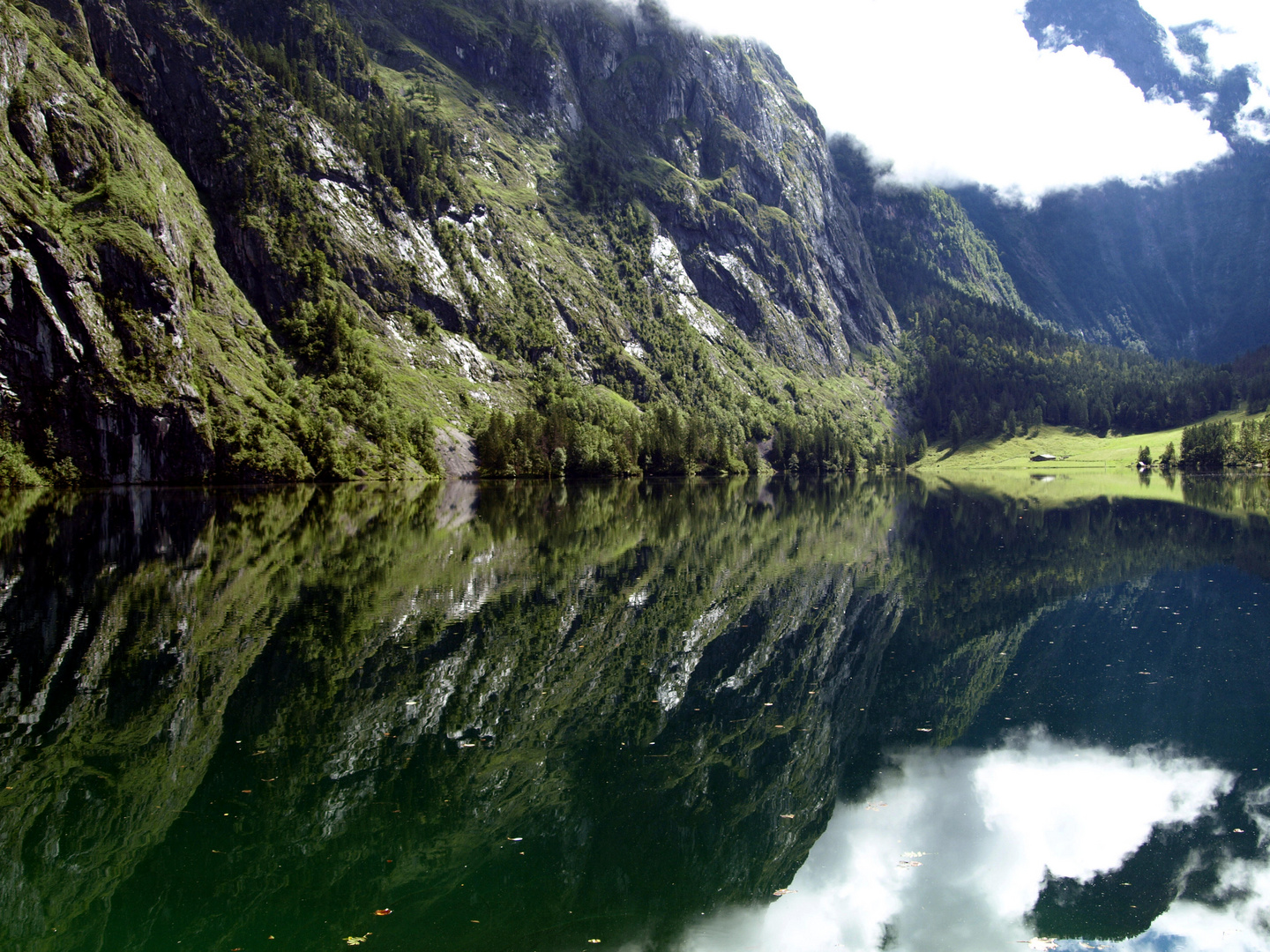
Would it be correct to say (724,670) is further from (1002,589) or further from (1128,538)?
(1128,538)

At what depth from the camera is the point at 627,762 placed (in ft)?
46.8

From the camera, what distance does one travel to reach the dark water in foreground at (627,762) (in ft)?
32.3

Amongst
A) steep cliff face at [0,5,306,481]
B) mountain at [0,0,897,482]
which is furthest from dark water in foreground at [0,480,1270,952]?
mountain at [0,0,897,482]

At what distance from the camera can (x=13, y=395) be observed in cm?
9325

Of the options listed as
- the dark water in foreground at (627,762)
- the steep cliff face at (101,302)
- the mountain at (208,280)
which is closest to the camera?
the dark water in foreground at (627,762)

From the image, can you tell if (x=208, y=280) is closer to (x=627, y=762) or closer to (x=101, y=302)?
(x=101, y=302)

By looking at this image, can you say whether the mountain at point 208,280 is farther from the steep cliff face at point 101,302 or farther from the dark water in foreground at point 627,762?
the dark water in foreground at point 627,762

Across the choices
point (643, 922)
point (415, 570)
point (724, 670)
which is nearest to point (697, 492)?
point (415, 570)

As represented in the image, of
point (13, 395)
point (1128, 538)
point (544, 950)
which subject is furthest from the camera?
point (13, 395)

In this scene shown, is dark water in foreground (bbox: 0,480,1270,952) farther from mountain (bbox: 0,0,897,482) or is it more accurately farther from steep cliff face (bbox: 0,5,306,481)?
mountain (bbox: 0,0,897,482)

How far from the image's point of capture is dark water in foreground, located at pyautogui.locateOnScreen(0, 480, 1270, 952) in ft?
32.3

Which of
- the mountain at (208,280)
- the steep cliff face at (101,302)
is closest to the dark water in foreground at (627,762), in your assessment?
the steep cliff face at (101,302)

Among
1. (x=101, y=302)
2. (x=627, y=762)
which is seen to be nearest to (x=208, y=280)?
(x=101, y=302)

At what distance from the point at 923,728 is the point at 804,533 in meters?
36.5
